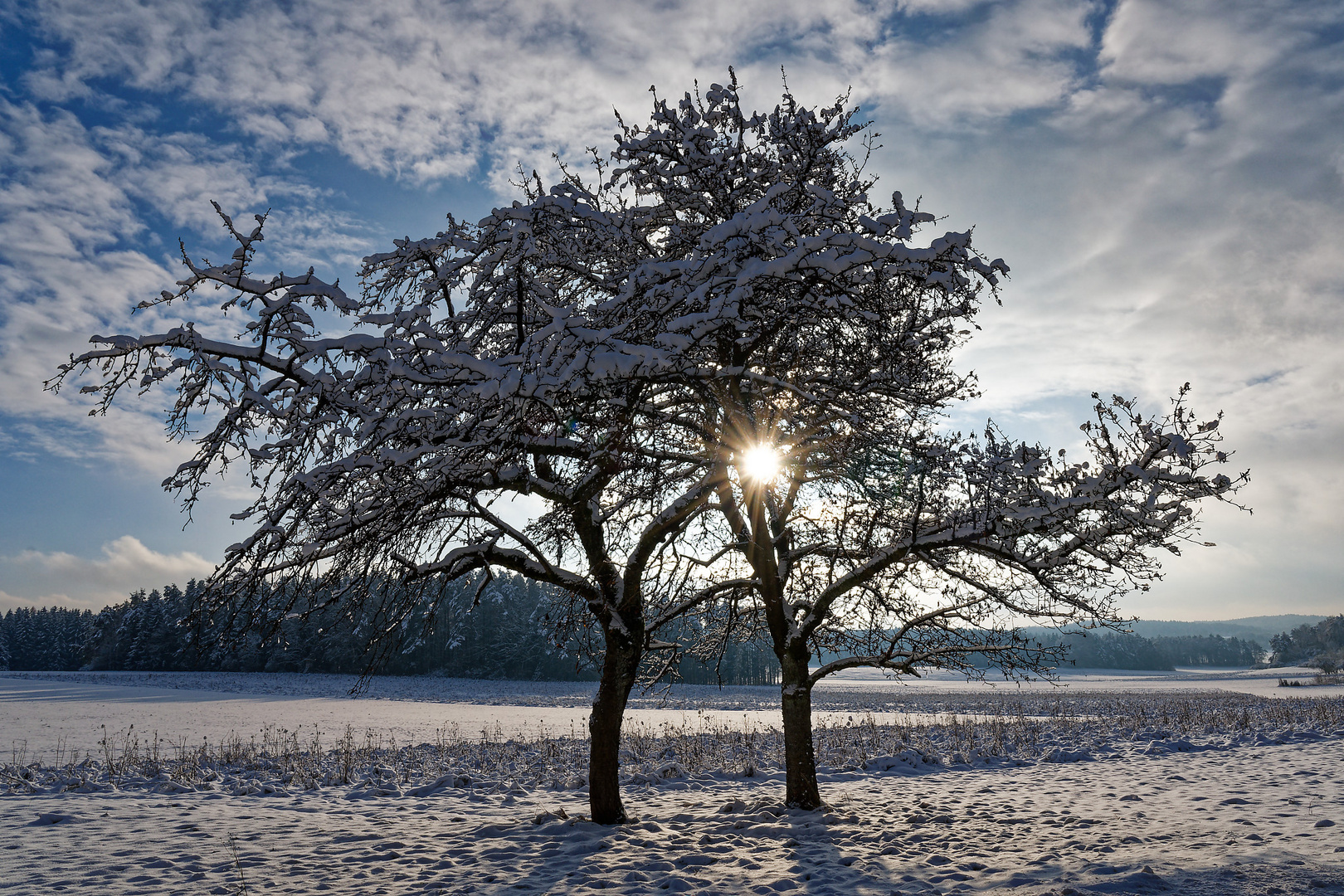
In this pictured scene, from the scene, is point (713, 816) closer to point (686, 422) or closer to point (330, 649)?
point (686, 422)

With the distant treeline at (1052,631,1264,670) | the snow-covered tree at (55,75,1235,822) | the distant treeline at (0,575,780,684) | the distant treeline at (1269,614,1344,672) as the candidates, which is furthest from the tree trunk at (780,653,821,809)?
the distant treeline at (1269,614,1344,672)

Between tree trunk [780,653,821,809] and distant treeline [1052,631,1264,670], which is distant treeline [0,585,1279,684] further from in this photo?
distant treeline [1052,631,1264,670]

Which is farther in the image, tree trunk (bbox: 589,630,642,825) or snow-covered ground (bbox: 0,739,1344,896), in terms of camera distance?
tree trunk (bbox: 589,630,642,825)

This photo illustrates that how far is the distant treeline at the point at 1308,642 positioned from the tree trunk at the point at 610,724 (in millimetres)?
156598

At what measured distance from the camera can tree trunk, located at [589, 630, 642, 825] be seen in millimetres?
8625

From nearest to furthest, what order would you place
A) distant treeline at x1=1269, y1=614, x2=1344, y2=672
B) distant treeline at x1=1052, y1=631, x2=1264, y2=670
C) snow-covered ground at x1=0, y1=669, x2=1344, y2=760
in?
snow-covered ground at x1=0, y1=669, x2=1344, y2=760
distant treeline at x1=1269, y1=614, x2=1344, y2=672
distant treeline at x1=1052, y1=631, x2=1264, y2=670

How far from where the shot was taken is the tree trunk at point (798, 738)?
29.7 ft

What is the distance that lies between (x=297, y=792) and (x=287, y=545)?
7.52 metres

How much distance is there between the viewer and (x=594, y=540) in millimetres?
9195

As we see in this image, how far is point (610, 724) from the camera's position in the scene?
347 inches

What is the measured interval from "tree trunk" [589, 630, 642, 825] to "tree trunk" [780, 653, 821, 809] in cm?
211

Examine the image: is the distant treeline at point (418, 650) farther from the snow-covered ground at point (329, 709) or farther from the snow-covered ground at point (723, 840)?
the snow-covered ground at point (723, 840)

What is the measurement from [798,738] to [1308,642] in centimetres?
17568

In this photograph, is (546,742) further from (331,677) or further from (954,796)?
(331,677)
